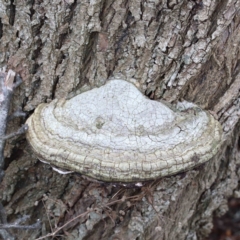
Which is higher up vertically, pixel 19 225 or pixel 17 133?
pixel 17 133

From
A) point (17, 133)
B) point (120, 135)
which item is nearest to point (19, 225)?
point (17, 133)

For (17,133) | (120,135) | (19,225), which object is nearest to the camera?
(120,135)

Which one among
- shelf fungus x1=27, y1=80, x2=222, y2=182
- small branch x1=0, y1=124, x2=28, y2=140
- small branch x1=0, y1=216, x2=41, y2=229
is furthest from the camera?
small branch x1=0, y1=216, x2=41, y2=229

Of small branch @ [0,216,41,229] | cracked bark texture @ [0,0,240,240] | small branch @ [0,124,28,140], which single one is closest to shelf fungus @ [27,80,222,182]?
small branch @ [0,124,28,140]

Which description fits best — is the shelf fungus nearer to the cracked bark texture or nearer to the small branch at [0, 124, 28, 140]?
the small branch at [0, 124, 28, 140]

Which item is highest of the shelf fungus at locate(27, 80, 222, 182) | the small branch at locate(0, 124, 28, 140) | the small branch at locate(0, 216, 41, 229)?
the shelf fungus at locate(27, 80, 222, 182)

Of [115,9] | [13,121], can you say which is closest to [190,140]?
[115,9]

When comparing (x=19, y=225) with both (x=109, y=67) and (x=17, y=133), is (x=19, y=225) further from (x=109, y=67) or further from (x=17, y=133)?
(x=109, y=67)
